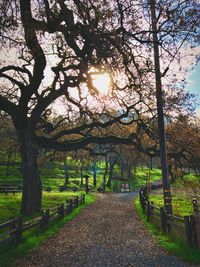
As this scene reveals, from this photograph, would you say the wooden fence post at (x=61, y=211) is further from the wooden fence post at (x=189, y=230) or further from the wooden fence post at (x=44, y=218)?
the wooden fence post at (x=189, y=230)

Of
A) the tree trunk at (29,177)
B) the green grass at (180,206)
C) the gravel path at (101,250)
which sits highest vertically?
the tree trunk at (29,177)

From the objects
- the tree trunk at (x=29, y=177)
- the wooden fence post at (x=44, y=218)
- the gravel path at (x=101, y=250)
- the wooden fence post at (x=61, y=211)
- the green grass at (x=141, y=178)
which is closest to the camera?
the gravel path at (x=101, y=250)

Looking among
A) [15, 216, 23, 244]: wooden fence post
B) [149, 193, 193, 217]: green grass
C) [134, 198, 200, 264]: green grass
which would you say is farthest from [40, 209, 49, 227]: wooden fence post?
[149, 193, 193, 217]: green grass

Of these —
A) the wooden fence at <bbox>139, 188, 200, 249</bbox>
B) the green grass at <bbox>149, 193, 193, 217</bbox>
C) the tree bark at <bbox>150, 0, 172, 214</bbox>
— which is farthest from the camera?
the green grass at <bbox>149, 193, 193, 217</bbox>

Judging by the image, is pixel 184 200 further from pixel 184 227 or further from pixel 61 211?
pixel 184 227

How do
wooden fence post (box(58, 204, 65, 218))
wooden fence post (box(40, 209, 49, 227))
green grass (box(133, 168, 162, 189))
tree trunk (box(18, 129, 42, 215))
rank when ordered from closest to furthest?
1. wooden fence post (box(40, 209, 49, 227))
2. wooden fence post (box(58, 204, 65, 218))
3. tree trunk (box(18, 129, 42, 215))
4. green grass (box(133, 168, 162, 189))

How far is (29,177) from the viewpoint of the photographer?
1816 centimetres

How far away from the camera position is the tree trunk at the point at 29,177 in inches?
707

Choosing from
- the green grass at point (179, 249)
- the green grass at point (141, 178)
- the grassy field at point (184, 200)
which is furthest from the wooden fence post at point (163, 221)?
the green grass at point (141, 178)

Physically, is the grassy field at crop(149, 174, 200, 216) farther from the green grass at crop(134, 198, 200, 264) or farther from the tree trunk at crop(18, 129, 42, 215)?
the tree trunk at crop(18, 129, 42, 215)

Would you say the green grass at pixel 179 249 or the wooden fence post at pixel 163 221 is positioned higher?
the wooden fence post at pixel 163 221

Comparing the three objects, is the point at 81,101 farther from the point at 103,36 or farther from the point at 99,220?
the point at 103,36

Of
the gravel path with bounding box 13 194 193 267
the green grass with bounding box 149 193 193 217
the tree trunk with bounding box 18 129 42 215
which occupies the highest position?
the tree trunk with bounding box 18 129 42 215

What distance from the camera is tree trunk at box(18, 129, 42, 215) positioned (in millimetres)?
17967
